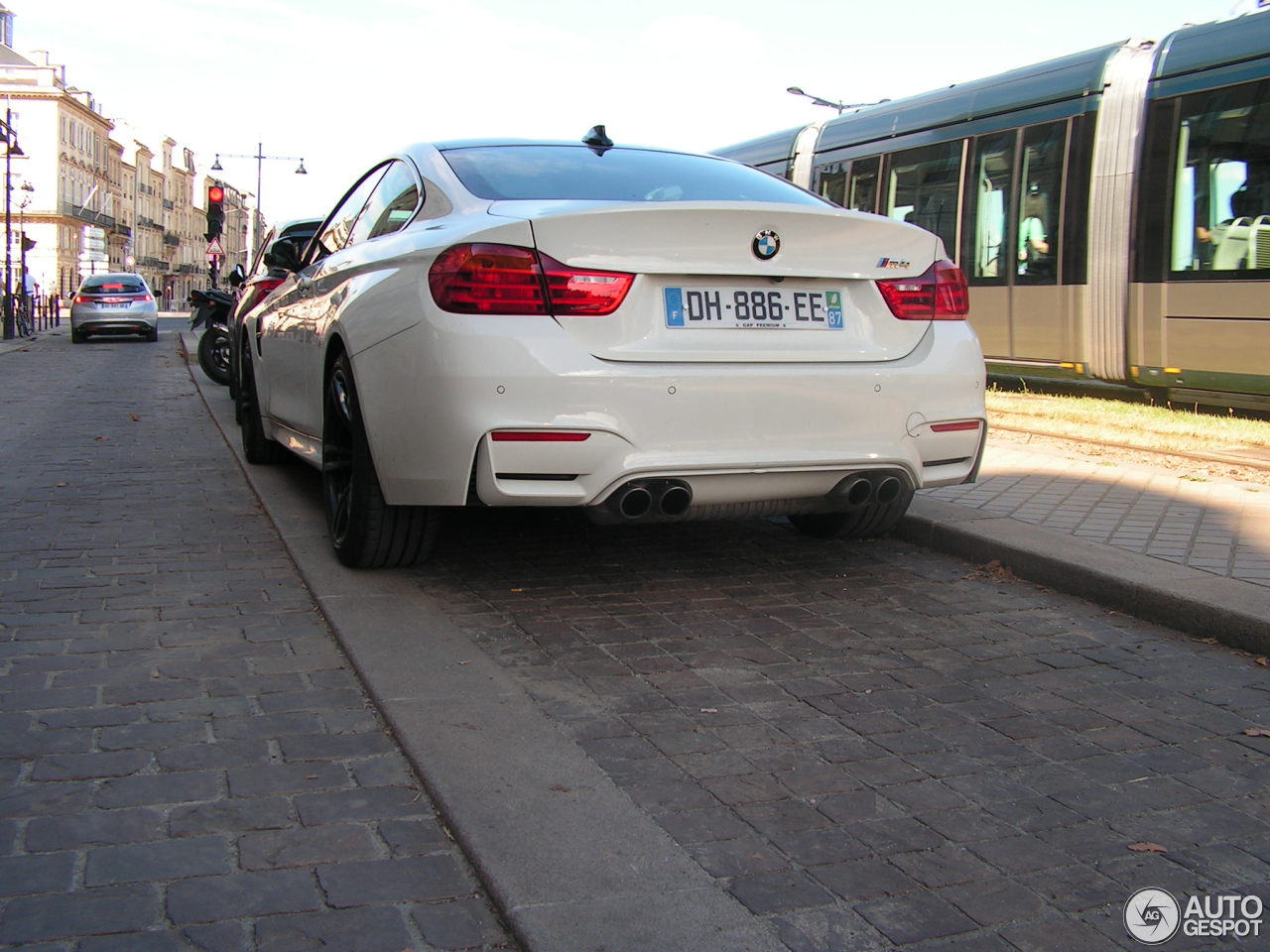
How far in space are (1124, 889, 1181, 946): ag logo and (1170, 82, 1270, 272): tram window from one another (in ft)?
29.8

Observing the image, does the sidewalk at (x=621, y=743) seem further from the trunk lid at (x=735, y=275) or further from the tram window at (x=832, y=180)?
the tram window at (x=832, y=180)

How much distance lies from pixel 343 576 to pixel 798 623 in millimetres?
1696

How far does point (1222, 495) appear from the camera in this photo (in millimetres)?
6469

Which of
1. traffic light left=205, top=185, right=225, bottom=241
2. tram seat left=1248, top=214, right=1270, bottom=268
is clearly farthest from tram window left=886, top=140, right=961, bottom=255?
traffic light left=205, top=185, right=225, bottom=241

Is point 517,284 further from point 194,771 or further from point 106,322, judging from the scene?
point 106,322

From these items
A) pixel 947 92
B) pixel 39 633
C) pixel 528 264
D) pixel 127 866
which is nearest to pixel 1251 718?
pixel 528 264

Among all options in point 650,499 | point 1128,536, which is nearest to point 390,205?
point 650,499

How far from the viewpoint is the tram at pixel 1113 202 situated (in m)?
10.5

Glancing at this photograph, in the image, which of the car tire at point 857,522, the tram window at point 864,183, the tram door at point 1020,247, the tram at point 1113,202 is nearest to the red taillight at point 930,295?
the car tire at point 857,522

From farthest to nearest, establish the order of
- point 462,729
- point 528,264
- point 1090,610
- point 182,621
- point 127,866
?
point 1090,610
point 182,621
point 528,264
point 462,729
point 127,866

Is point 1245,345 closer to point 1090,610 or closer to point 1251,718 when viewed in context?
point 1090,610

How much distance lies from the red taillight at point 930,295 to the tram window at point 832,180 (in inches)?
441

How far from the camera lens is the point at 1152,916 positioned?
239cm
